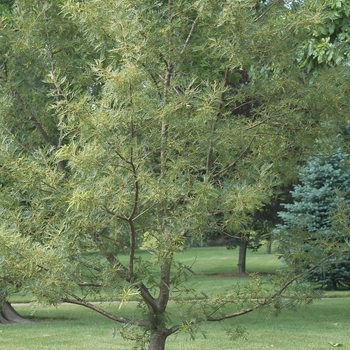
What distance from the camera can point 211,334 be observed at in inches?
457

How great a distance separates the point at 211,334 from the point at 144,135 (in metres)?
7.80

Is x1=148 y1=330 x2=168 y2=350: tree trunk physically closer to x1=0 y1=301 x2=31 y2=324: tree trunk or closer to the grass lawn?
the grass lawn

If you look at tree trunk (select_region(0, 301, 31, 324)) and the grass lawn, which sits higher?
the grass lawn

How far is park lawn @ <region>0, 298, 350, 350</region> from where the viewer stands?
10414 millimetres

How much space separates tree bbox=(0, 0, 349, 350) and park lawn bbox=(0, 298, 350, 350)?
425 centimetres

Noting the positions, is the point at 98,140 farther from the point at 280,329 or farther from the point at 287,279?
the point at 280,329

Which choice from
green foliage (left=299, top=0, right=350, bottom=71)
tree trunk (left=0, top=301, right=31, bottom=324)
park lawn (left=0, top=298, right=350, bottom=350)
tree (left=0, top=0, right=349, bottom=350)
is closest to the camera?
tree (left=0, top=0, right=349, bottom=350)

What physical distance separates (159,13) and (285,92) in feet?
3.52

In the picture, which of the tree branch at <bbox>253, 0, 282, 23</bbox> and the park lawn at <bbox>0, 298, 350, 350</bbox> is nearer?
the tree branch at <bbox>253, 0, 282, 23</bbox>

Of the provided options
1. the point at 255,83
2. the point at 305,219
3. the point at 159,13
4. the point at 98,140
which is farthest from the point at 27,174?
the point at 305,219

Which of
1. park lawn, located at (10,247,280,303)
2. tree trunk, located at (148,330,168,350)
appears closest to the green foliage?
tree trunk, located at (148,330,168,350)

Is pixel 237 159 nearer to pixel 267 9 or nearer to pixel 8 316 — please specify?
pixel 267 9

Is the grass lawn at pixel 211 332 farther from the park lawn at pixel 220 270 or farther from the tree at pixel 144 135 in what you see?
the tree at pixel 144 135

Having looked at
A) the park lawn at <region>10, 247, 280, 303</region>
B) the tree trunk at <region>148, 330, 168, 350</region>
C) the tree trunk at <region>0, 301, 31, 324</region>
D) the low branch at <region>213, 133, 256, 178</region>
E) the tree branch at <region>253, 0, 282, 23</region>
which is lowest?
the park lawn at <region>10, 247, 280, 303</region>
